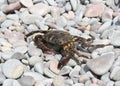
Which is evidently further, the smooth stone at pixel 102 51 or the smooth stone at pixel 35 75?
the smooth stone at pixel 102 51

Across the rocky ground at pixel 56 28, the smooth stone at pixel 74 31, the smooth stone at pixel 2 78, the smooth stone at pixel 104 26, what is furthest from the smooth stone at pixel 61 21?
the smooth stone at pixel 2 78

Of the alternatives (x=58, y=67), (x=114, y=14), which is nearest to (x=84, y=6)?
(x=114, y=14)

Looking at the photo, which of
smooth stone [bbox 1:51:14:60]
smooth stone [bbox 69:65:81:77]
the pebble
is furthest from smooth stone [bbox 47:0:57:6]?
smooth stone [bbox 69:65:81:77]

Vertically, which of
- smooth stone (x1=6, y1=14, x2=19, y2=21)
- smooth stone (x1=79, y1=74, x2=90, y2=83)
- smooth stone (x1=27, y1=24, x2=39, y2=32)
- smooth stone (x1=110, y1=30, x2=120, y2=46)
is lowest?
smooth stone (x1=6, y1=14, x2=19, y2=21)

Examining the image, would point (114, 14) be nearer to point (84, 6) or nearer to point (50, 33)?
point (84, 6)

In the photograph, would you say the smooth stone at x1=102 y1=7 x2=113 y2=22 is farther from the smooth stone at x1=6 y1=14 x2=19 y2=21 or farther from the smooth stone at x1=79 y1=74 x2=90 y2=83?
the smooth stone at x1=79 y1=74 x2=90 y2=83

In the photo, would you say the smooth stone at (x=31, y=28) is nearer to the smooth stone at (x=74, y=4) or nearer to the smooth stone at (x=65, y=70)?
the smooth stone at (x=74, y=4)
